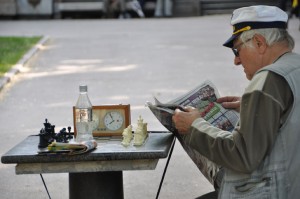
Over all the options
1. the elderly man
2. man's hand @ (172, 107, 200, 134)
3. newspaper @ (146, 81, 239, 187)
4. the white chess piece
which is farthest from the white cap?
the white chess piece

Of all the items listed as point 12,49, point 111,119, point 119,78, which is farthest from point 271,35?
point 12,49

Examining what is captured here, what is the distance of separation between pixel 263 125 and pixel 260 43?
47 centimetres

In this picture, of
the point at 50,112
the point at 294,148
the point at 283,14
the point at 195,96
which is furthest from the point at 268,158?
the point at 50,112

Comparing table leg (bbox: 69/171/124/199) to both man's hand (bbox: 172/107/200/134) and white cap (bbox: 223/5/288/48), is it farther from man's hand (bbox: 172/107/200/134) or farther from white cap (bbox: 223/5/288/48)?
white cap (bbox: 223/5/288/48)

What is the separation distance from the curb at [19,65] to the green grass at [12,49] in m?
0.10

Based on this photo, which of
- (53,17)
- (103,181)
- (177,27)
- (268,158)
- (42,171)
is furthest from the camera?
(53,17)

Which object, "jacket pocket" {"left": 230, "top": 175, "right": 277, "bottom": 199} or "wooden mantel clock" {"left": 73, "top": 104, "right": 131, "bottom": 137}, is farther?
"wooden mantel clock" {"left": 73, "top": 104, "right": 131, "bottom": 137}

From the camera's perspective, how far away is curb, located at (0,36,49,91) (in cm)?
1398

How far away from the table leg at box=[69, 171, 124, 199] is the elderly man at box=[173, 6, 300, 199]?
851 mm

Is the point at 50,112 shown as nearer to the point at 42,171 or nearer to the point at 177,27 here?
the point at 42,171

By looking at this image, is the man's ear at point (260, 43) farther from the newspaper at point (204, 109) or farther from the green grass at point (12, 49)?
the green grass at point (12, 49)

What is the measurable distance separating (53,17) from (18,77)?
1761cm

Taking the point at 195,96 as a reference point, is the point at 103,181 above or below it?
below

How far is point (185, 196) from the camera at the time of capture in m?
6.81
